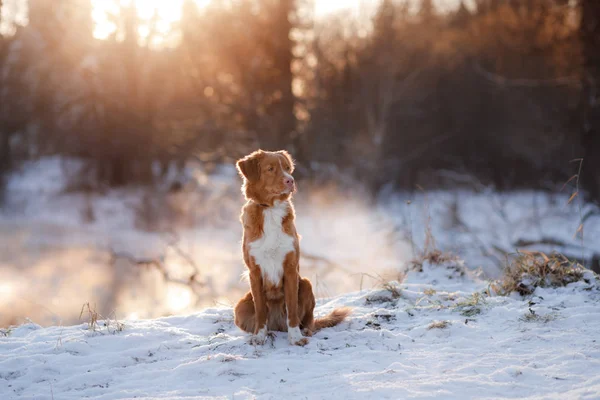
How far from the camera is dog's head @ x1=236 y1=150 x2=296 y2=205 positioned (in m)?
5.16

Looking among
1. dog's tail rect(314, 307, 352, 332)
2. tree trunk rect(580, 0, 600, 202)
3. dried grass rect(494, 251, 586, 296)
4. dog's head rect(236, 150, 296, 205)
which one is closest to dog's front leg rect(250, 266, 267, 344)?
dog's tail rect(314, 307, 352, 332)

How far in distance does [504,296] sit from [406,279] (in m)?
1.94

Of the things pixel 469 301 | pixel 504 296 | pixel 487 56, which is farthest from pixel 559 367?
pixel 487 56

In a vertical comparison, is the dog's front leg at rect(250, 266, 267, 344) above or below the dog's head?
below

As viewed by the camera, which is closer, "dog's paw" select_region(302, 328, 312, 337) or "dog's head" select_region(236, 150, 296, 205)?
"dog's head" select_region(236, 150, 296, 205)

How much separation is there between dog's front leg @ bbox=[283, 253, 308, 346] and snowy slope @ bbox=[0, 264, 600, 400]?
131 millimetres

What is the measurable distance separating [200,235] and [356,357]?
565 inches

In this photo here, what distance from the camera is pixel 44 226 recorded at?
18.3 metres

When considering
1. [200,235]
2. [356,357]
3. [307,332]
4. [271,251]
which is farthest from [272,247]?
[200,235]

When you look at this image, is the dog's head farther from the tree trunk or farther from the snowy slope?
the tree trunk

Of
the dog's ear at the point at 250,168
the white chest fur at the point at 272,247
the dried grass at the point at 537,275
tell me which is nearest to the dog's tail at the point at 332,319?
the white chest fur at the point at 272,247

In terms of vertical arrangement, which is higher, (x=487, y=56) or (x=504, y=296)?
(x=487, y=56)

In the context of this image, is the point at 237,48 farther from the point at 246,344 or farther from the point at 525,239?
the point at 246,344

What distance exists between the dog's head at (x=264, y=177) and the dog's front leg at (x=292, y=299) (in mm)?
645
